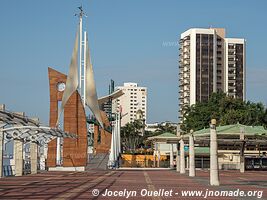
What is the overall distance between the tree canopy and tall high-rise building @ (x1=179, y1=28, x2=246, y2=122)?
30129mm

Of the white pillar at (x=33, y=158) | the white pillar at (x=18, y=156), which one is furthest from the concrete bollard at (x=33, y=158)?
the white pillar at (x=18, y=156)

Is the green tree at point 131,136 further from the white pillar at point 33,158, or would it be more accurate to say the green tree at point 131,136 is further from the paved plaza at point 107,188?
the paved plaza at point 107,188

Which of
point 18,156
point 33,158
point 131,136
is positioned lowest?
point 33,158

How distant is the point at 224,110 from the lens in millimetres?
88750

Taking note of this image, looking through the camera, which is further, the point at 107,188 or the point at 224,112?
the point at 224,112

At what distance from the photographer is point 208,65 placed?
12581cm

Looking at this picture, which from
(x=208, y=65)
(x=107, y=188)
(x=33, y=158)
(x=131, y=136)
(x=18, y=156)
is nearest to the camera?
(x=107, y=188)

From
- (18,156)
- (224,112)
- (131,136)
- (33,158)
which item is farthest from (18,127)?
(131,136)

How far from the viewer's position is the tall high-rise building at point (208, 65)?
4934 inches

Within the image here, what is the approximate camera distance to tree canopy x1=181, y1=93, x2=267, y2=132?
80.7 m

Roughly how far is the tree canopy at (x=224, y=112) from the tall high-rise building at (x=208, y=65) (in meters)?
30.1

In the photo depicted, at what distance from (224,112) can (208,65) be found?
3838cm

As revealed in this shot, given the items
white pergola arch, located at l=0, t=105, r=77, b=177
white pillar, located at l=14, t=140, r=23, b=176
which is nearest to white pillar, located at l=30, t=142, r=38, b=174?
white pergola arch, located at l=0, t=105, r=77, b=177

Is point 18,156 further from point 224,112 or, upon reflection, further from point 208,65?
point 208,65
